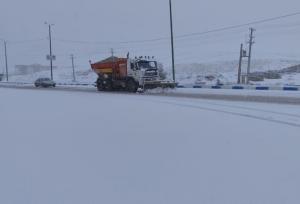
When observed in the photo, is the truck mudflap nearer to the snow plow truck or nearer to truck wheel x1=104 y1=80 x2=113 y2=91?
the snow plow truck

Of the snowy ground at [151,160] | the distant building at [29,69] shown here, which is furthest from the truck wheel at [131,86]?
the distant building at [29,69]

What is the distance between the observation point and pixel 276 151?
9.66m

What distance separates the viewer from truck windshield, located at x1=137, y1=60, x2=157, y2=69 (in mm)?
33631

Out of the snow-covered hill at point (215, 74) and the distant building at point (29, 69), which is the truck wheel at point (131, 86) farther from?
the distant building at point (29, 69)

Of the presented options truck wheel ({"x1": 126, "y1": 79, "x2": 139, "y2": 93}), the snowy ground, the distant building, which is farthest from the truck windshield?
the distant building

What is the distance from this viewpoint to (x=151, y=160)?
356 inches

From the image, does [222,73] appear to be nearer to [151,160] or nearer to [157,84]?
[157,84]

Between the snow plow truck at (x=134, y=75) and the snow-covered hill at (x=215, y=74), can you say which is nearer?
the snow plow truck at (x=134, y=75)

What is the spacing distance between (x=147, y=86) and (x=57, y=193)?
26.4 m

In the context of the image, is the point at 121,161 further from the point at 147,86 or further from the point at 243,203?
the point at 147,86

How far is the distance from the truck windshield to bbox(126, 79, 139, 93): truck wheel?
122 centimetres

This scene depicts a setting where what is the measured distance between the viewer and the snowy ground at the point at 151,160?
6.98 metres

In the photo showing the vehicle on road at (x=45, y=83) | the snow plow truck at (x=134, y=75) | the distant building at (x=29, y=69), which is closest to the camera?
the snow plow truck at (x=134, y=75)

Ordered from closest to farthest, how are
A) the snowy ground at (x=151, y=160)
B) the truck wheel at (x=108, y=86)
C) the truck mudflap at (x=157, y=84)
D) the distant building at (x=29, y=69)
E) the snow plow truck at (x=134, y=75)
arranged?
Result: the snowy ground at (x=151, y=160)
the truck mudflap at (x=157, y=84)
the snow plow truck at (x=134, y=75)
the truck wheel at (x=108, y=86)
the distant building at (x=29, y=69)
